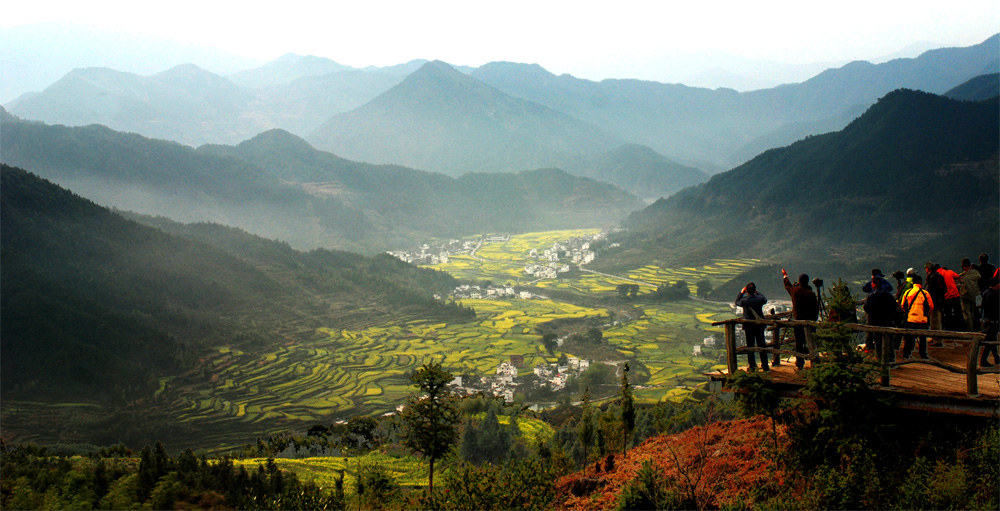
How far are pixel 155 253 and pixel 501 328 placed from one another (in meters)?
45.2

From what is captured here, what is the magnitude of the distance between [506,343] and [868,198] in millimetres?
77403

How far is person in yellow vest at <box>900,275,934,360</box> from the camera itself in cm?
1145

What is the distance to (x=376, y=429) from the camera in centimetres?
3619

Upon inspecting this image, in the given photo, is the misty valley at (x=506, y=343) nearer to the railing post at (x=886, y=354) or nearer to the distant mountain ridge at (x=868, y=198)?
the railing post at (x=886, y=354)

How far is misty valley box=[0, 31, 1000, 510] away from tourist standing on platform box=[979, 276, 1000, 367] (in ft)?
0.23

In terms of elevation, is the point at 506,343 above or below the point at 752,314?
below

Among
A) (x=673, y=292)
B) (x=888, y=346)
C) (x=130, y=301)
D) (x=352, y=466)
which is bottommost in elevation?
(x=352, y=466)

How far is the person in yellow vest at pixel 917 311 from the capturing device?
11.5m

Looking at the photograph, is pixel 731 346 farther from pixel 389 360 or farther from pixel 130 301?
pixel 130 301

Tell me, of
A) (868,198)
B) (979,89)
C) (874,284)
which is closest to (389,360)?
(874,284)

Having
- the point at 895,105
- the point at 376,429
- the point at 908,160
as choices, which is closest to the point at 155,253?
the point at 376,429

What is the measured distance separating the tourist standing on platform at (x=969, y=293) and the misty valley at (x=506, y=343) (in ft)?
0.30

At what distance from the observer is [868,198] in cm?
9962

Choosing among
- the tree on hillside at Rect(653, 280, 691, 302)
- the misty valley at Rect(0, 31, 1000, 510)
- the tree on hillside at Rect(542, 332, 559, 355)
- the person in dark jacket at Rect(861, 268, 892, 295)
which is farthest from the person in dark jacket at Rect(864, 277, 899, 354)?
the tree on hillside at Rect(653, 280, 691, 302)
